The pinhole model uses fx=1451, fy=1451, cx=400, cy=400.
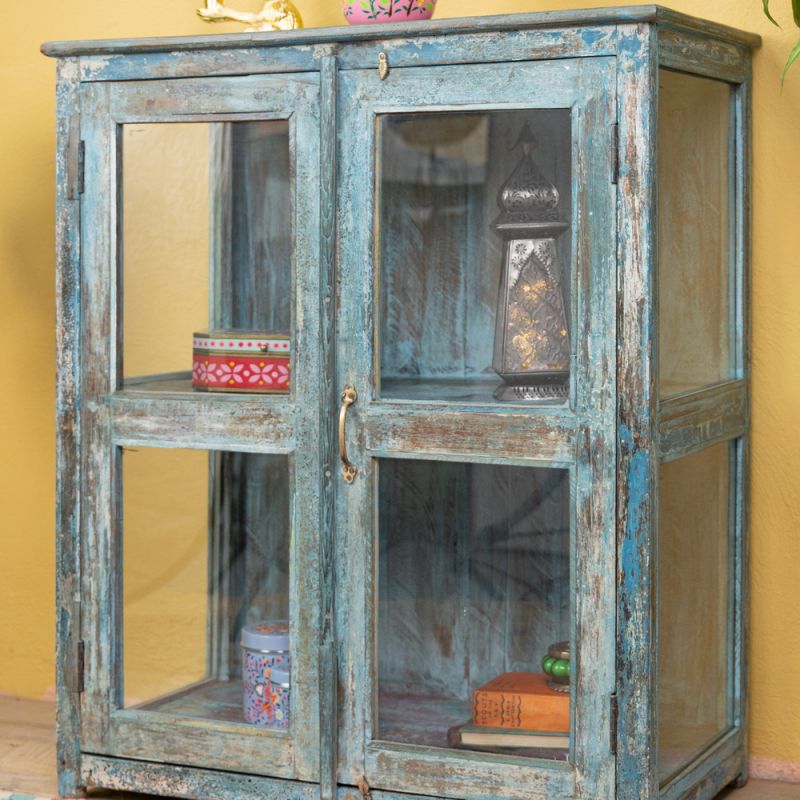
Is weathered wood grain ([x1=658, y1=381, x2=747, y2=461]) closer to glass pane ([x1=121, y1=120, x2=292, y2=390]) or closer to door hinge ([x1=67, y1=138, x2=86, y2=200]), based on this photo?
glass pane ([x1=121, y1=120, x2=292, y2=390])

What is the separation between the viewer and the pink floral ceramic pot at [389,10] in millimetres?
2553

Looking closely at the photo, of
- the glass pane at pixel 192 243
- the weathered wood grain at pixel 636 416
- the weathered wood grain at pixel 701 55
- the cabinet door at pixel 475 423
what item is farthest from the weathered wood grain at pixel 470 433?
the weathered wood grain at pixel 701 55

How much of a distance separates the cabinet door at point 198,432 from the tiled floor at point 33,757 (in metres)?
0.20

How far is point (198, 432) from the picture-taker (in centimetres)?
263

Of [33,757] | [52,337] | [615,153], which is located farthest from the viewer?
[52,337]

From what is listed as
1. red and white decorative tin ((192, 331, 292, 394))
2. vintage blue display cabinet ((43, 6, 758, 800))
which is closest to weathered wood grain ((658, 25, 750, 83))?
vintage blue display cabinet ((43, 6, 758, 800))

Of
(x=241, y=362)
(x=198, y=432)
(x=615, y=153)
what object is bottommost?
(x=198, y=432)

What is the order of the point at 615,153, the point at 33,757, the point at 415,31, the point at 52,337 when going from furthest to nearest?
the point at 52,337, the point at 33,757, the point at 415,31, the point at 615,153

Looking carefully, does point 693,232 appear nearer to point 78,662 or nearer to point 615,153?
point 615,153

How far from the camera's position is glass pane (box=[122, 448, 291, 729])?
2.65 meters

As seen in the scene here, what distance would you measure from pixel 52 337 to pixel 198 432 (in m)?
0.85

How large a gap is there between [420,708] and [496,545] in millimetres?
324

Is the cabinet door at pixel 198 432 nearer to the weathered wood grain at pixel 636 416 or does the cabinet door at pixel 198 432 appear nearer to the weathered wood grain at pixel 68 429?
the weathered wood grain at pixel 68 429

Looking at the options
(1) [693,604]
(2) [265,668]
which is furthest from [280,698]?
(1) [693,604]
